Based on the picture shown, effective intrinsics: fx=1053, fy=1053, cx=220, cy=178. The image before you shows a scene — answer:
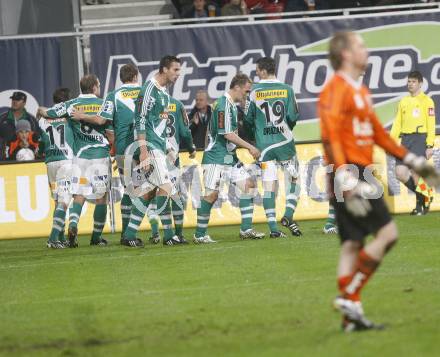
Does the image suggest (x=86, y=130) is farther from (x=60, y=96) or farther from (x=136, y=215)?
(x=136, y=215)

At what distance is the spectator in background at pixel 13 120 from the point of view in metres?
18.4

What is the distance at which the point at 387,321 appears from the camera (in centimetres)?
761

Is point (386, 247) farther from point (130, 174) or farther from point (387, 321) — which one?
point (130, 174)

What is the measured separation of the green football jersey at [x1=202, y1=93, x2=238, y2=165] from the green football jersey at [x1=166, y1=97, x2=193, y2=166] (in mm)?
308

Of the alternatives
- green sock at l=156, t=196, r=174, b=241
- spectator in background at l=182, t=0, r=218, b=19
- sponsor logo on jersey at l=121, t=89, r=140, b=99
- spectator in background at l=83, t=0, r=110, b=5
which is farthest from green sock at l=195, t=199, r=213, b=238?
spectator in background at l=83, t=0, r=110, b=5

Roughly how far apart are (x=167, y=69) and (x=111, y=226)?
4.75 meters

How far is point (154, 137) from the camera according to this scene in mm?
13789

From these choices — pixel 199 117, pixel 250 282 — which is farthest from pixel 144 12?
pixel 250 282

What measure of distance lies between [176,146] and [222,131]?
92cm

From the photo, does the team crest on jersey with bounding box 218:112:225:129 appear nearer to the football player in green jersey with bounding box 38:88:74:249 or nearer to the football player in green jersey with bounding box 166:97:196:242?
the football player in green jersey with bounding box 166:97:196:242

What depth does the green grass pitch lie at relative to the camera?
23.2 feet

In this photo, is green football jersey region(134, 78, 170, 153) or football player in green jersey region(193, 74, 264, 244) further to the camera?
football player in green jersey region(193, 74, 264, 244)

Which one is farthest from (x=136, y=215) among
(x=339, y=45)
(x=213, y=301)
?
(x=339, y=45)

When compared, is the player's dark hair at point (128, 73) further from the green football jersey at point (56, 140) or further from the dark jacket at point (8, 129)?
the dark jacket at point (8, 129)
